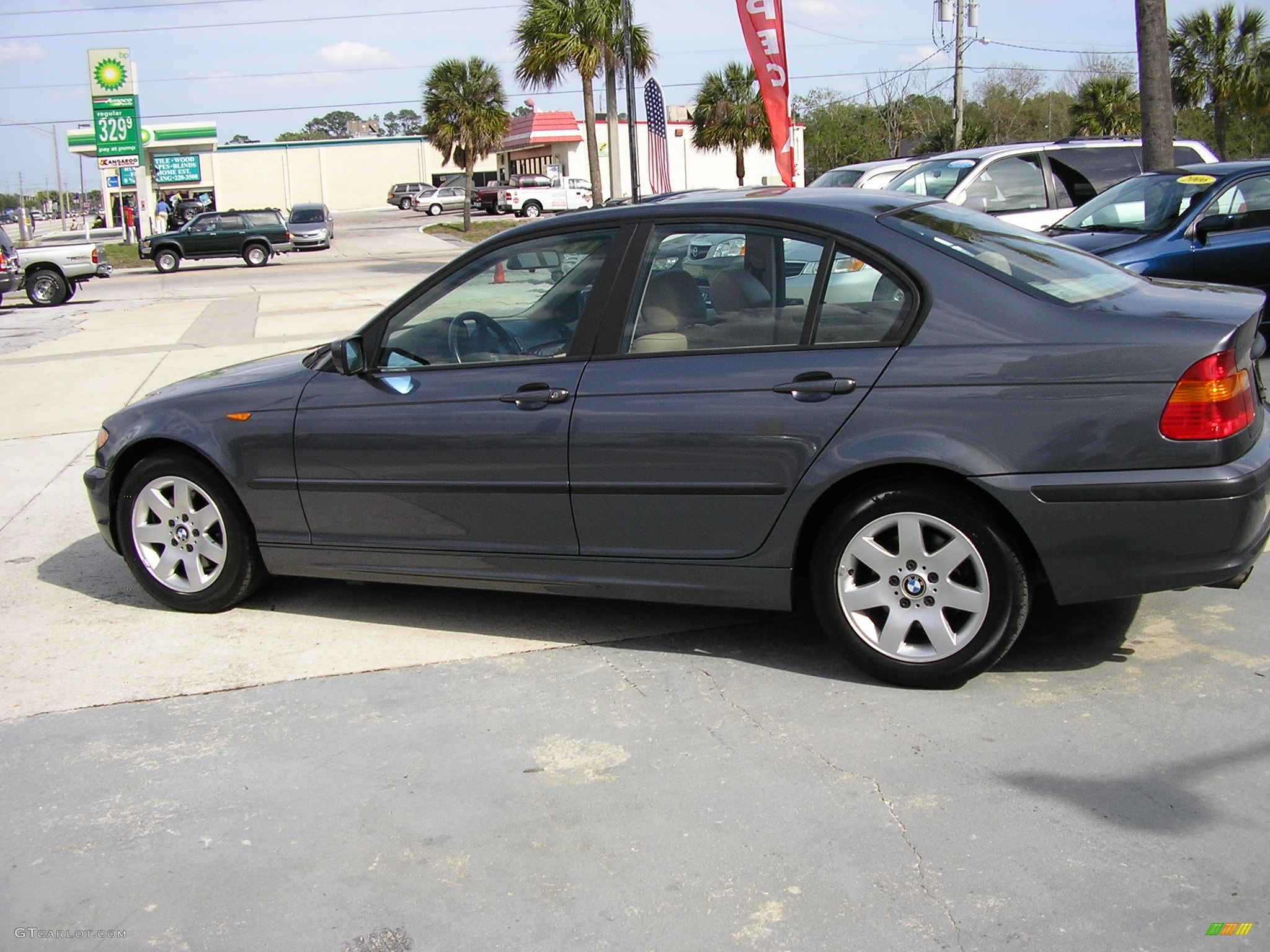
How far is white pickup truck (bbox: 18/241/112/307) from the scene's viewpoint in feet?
75.7

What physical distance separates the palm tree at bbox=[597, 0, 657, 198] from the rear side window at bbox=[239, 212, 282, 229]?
1024 cm

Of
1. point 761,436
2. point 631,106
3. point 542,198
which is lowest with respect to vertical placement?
point 761,436

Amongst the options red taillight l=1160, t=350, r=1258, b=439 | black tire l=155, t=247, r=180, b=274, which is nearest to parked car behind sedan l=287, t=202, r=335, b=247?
black tire l=155, t=247, r=180, b=274

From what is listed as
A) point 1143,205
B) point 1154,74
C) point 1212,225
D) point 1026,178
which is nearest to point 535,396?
point 1212,225

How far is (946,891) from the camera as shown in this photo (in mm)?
2807

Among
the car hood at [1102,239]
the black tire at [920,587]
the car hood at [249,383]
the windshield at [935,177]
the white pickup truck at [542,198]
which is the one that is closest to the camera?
the black tire at [920,587]

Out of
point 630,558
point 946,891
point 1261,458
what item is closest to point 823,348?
point 630,558

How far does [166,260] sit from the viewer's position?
3388 centimetres

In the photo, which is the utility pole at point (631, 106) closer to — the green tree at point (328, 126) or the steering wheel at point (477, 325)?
the steering wheel at point (477, 325)

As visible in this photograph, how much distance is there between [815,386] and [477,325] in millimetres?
1467

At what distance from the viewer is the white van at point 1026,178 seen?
12.2 meters

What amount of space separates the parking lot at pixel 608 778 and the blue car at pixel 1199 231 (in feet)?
17.1

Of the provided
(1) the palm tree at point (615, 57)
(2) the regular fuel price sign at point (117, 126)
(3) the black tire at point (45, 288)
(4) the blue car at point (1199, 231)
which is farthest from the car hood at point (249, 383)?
(2) the regular fuel price sign at point (117, 126)

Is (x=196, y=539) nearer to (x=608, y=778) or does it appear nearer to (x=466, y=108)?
(x=608, y=778)
